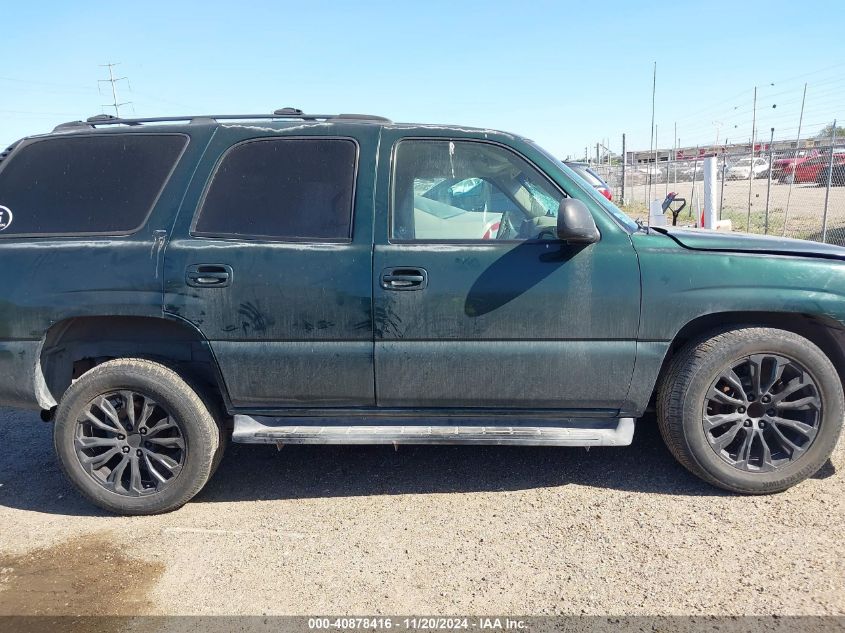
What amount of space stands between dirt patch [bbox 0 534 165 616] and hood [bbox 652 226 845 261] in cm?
304

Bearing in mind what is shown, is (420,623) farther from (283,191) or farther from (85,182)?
(85,182)

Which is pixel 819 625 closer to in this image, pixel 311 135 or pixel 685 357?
pixel 685 357

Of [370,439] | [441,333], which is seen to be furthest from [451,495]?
[441,333]

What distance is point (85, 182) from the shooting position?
11.6 feet

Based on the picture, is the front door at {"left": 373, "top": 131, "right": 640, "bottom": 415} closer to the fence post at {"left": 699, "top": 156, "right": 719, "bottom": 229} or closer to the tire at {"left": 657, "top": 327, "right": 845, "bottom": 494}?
the tire at {"left": 657, "top": 327, "right": 845, "bottom": 494}

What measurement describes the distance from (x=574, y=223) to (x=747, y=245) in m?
0.98

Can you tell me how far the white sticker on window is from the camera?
353 cm

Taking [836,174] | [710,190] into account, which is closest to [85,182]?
[710,190]

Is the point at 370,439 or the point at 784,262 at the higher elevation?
the point at 784,262

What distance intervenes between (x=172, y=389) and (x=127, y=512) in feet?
2.40

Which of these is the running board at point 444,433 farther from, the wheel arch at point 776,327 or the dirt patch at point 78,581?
the dirt patch at point 78,581

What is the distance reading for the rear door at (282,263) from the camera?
334cm

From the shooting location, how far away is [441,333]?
10.9ft

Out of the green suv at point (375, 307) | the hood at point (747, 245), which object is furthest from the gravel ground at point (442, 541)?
the hood at point (747, 245)
